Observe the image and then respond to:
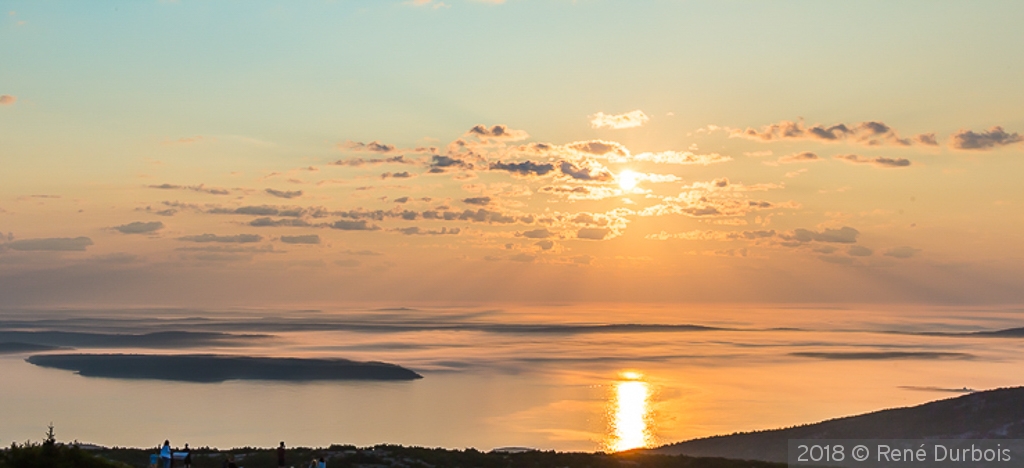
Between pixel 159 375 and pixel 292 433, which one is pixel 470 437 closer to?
pixel 292 433

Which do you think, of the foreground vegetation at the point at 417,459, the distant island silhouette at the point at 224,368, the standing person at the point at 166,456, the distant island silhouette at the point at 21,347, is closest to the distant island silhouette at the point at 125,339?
the distant island silhouette at the point at 21,347

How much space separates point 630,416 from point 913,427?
1288 inches

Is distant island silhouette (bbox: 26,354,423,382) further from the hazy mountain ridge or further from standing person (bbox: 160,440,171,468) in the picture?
standing person (bbox: 160,440,171,468)

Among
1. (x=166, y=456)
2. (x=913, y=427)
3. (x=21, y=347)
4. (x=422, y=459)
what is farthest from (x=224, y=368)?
(x=913, y=427)

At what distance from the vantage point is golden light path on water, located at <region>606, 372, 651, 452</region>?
65.1m

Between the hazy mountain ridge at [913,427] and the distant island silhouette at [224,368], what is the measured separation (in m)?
62.9

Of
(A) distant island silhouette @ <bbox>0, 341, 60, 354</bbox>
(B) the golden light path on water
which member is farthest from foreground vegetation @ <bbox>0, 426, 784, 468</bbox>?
(A) distant island silhouette @ <bbox>0, 341, 60, 354</bbox>

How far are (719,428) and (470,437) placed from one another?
2003 centimetres

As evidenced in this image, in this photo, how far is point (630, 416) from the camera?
78.9 m

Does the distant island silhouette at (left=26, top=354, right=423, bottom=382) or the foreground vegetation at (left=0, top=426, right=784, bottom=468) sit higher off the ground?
the distant island silhouette at (left=26, top=354, right=423, bottom=382)

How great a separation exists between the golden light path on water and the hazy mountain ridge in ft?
32.9

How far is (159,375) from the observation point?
112875mm

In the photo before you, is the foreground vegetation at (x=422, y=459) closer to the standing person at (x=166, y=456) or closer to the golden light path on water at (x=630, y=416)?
the standing person at (x=166, y=456)

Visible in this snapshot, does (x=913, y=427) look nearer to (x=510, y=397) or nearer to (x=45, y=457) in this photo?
(x=45, y=457)
